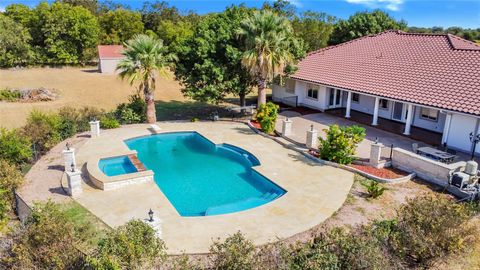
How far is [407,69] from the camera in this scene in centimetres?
2600

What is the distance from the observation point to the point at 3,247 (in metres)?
10.6

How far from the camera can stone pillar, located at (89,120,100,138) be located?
78.1ft

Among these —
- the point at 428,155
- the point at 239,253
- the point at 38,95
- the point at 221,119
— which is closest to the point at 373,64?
the point at 428,155

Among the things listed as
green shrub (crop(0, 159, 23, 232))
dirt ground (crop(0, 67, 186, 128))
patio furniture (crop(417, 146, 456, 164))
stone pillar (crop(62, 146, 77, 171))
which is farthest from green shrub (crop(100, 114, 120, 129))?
patio furniture (crop(417, 146, 456, 164))

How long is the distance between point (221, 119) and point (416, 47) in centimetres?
1662

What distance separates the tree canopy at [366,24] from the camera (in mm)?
43281

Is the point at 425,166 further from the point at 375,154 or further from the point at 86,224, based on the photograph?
the point at 86,224

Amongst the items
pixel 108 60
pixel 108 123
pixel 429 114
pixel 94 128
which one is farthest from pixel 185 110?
pixel 108 60

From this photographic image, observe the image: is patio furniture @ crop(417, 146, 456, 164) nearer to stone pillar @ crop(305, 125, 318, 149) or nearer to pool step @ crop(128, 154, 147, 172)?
stone pillar @ crop(305, 125, 318, 149)

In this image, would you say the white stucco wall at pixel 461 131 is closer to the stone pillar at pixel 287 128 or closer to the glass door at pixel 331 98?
the stone pillar at pixel 287 128

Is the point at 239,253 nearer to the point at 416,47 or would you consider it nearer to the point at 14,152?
the point at 14,152

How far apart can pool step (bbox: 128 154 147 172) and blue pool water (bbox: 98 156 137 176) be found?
22 centimetres

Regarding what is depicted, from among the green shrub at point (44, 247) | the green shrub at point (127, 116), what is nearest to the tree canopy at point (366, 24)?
the green shrub at point (127, 116)

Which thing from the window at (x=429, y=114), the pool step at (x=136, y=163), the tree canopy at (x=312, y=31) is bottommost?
the pool step at (x=136, y=163)
